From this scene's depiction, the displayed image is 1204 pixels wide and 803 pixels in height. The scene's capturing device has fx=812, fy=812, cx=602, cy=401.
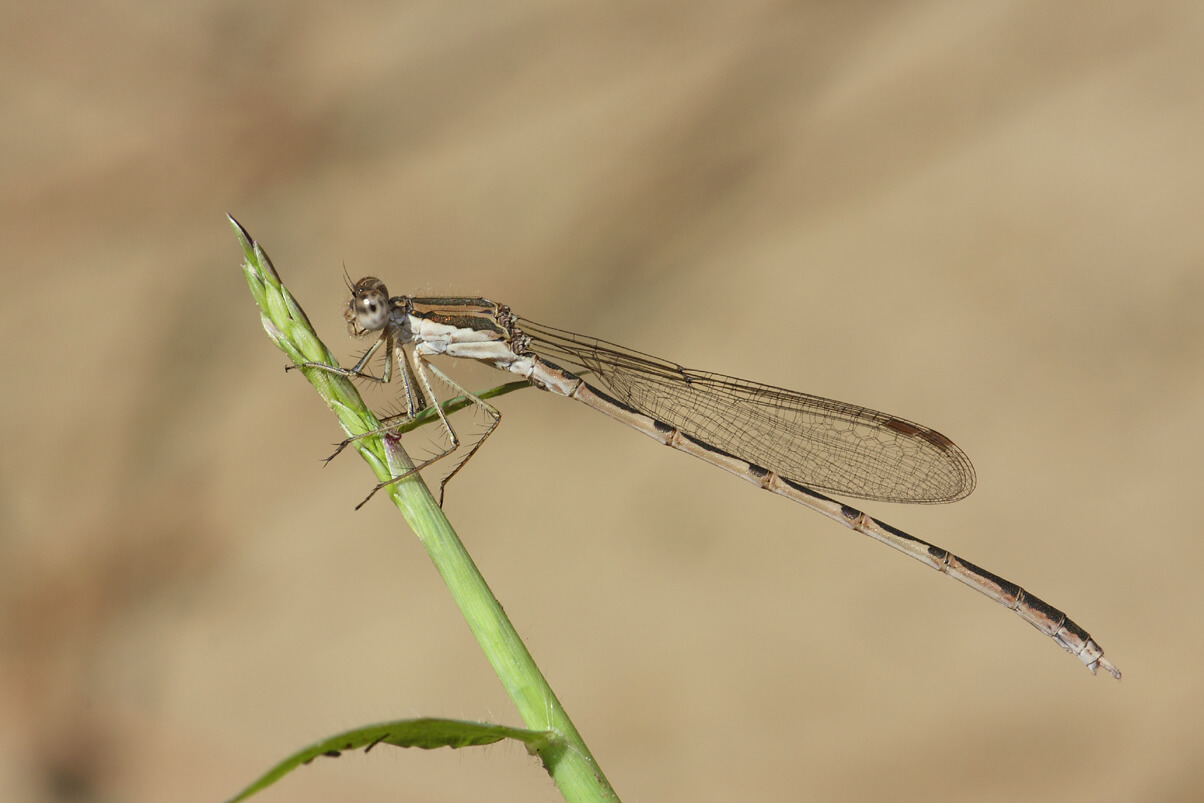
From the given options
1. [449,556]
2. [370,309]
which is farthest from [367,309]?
[449,556]

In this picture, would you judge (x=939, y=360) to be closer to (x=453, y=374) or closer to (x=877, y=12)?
(x=877, y=12)

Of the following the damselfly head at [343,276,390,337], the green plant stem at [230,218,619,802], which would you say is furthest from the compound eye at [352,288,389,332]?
the green plant stem at [230,218,619,802]

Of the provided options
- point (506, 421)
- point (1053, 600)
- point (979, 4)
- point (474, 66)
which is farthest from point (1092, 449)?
point (474, 66)

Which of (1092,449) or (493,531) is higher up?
(493,531)

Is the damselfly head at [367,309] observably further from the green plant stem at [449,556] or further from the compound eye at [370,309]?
the green plant stem at [449,556]

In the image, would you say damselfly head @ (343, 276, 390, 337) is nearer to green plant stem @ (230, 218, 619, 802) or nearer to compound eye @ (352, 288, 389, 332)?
compound eye @ (352, 288, 389, 332)

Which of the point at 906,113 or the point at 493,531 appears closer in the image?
the point at 493,531

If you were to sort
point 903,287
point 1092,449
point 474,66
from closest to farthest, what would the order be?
point 1092,449 → point 903,287 → point 474,66
